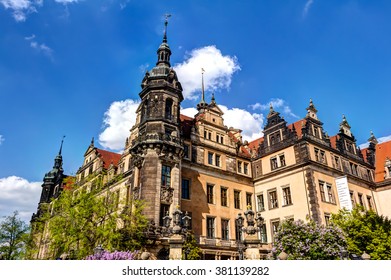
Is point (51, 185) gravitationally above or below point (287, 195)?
above

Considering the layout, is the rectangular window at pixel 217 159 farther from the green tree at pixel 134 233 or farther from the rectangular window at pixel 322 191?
the green tree at pixel 134 233

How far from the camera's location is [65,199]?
24.2 meters

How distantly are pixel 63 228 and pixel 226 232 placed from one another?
52.2 feet

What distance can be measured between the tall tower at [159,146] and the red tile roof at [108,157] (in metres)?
12.6

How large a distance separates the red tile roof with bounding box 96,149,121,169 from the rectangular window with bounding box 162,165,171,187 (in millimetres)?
15276

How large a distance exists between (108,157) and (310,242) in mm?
31522

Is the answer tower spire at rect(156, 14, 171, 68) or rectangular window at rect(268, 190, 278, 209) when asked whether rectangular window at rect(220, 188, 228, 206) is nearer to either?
rectangular window at rect(268, 190, 278, 209)

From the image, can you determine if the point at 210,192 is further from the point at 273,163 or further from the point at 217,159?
the point at 273,163

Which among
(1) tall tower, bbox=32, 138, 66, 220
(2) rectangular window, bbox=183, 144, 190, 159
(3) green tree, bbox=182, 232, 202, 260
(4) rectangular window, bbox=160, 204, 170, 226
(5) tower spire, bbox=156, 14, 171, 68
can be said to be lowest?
(3) green tree, bbox=182, 232, 202, 260

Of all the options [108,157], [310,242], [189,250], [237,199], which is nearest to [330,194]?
[237,199]

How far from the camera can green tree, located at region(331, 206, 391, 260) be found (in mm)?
20812

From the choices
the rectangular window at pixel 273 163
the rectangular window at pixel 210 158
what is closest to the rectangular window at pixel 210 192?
the rectangular window at pixel 210 158

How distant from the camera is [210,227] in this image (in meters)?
30.3

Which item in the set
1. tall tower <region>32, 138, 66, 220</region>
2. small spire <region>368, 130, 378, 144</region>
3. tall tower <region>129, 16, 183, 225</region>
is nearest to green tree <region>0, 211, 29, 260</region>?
tall tower <region>32, 138, 66, 220</region>
